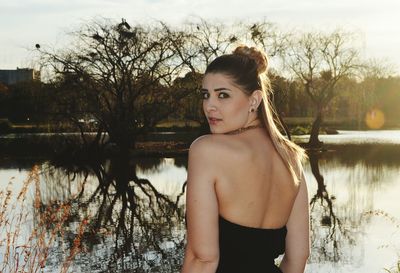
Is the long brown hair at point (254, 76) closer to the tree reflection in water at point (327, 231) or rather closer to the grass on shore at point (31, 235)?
the grass on shore at point (31, 235)

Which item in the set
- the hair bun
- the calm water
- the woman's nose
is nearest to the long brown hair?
the hair bun

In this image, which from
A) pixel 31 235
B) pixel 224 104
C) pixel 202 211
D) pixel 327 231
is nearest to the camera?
pixel 202 211

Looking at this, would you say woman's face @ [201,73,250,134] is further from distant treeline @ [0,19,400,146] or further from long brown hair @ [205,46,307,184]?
distant treeline @ [0,19,400,146]

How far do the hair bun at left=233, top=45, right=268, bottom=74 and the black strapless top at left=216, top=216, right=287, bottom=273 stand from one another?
0.57 meters

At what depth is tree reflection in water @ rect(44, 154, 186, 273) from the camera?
10.7 m

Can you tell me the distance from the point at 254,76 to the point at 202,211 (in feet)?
1.74

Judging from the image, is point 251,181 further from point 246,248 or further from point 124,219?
point 124,219

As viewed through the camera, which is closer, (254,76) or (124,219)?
(254,76)

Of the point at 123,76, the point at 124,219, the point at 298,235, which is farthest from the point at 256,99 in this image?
the point at 123,76

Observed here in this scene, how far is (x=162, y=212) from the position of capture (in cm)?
1577

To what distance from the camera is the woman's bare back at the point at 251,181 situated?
196cm

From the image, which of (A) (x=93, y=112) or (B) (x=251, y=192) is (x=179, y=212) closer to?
(B) (x=251, y=192)

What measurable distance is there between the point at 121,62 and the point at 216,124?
103 feet

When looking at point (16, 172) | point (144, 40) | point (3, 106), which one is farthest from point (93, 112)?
point (3, 106)
